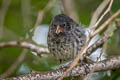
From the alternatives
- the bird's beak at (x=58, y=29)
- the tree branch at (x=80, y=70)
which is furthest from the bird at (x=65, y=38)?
the tree branch at (x=80, y=70)

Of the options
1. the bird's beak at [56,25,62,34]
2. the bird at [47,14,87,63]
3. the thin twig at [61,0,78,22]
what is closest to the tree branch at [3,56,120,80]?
the bird at [47,14,87,63]

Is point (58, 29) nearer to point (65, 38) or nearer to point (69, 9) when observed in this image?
point (65, 38)

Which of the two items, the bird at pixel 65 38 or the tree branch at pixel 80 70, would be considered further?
the bird at pixel 65 38

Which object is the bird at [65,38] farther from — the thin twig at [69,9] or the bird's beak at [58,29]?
the thin twig at [69,9]

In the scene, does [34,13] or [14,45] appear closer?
[14,45]

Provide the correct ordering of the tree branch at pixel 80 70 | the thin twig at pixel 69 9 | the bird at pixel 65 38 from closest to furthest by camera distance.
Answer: the tree branch at pixel 80 70 → the bird at pixel 65 38 → the thin twig at pixel 69 9

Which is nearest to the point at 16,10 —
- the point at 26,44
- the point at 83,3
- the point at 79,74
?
the point at 83,3

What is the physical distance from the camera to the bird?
164 inches

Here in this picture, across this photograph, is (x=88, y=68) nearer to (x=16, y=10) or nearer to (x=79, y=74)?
(x=79, y=74)

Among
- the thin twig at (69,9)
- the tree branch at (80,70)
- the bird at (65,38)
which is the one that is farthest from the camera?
the thin twig at (69,9)

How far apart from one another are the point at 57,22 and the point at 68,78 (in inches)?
36.4

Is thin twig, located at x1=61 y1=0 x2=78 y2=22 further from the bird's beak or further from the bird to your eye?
the bird's beak

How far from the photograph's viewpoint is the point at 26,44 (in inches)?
184

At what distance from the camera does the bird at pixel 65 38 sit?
417cm
